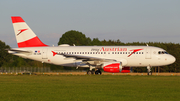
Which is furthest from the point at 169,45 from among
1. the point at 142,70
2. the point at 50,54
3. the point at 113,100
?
the point at 113,100

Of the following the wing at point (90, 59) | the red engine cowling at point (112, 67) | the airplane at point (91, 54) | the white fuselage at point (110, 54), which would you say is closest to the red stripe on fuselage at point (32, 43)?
the airplane at point (91, 54)

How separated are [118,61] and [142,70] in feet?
82.5

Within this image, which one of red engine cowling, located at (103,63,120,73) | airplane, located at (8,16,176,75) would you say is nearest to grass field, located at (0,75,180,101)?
red engine cowling, located at (103,63,120,73)

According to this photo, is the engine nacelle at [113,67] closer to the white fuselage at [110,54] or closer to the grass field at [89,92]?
the white fuselage at [110,54]

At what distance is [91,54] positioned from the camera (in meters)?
37.9

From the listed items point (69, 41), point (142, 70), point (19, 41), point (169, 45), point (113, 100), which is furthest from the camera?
point (69, 41)

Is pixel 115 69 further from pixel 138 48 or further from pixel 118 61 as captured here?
pixel 138 48

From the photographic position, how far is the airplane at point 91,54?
121 ft

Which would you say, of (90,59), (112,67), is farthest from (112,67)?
(90,59)

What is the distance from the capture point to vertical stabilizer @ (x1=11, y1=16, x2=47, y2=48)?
132 ft

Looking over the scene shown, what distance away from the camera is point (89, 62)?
3734 cm

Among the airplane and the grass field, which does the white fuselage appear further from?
the grass field

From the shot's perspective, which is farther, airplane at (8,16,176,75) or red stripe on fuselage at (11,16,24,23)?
red stripe on fuselage at (11,16,24,23)

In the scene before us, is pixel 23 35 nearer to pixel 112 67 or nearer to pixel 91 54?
pixel 91 54
